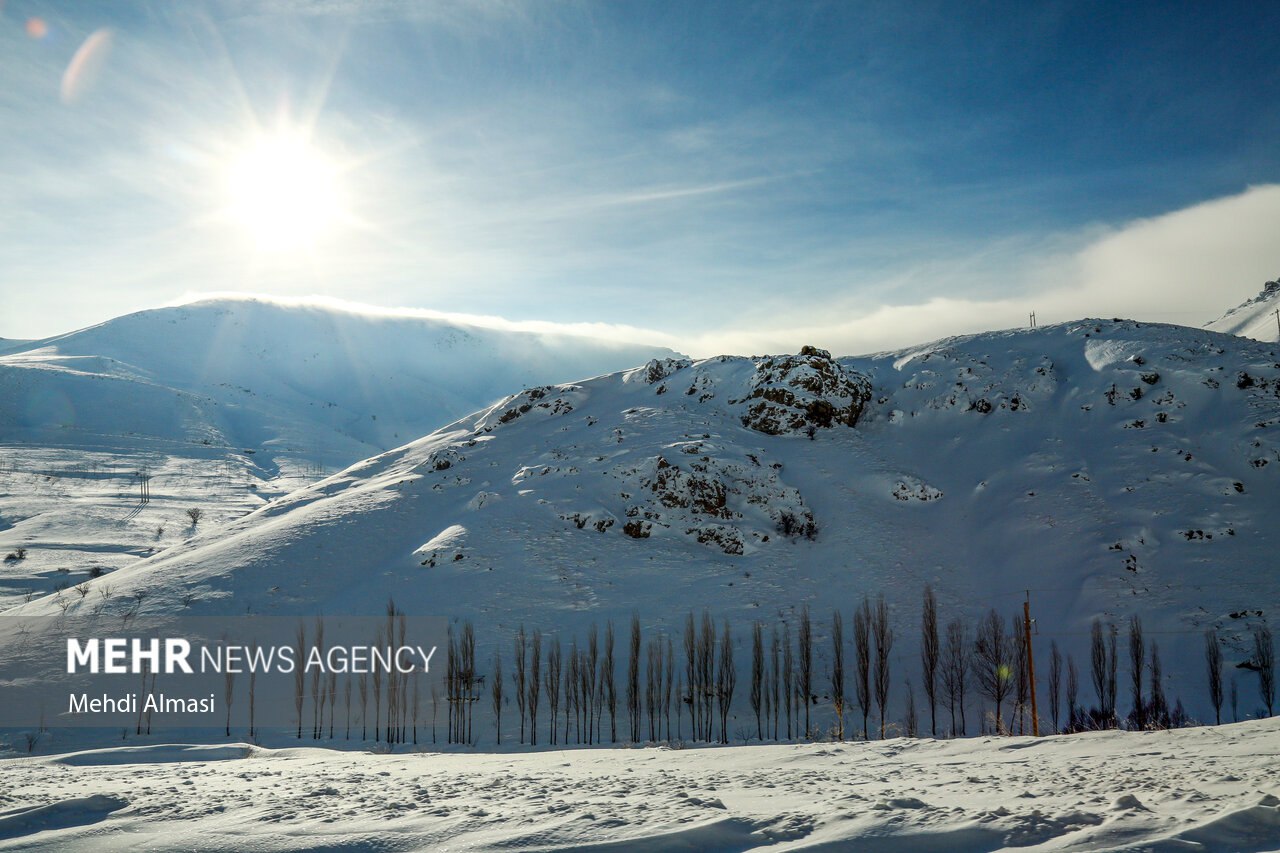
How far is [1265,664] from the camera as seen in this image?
4203 cm

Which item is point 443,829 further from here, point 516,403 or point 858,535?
point 516,403

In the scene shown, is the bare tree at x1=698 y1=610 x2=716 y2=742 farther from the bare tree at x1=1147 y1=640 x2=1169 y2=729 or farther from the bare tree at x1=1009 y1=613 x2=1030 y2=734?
the bare tree at x1=1147 y1=640 x2=1169 y2=729

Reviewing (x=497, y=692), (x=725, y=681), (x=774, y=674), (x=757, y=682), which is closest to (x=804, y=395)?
(x=774, y=674)

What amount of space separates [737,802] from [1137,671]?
39892 millimetres

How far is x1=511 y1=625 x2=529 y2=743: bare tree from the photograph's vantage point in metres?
43.1

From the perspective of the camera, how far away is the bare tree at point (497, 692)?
42.5 meters

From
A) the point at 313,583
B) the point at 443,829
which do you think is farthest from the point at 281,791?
the point at 313,583

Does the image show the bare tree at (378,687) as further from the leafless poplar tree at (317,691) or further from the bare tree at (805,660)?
the bare tree at (805,660)

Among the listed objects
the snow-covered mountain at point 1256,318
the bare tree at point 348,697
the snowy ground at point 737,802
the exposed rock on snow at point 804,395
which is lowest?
the bare tree at point 348,697

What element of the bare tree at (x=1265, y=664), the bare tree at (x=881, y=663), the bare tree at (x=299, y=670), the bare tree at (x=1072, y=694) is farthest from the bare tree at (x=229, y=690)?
the bare tree at (x=1265, y=664)

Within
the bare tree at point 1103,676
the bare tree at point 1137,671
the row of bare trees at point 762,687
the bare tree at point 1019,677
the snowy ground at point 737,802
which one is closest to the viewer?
the snowy ground at point 737,802

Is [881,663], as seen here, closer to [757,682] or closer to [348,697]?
[757,682]

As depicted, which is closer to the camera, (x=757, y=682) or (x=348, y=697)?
(x=348, y=697)

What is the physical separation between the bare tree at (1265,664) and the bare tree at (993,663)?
12684mm
